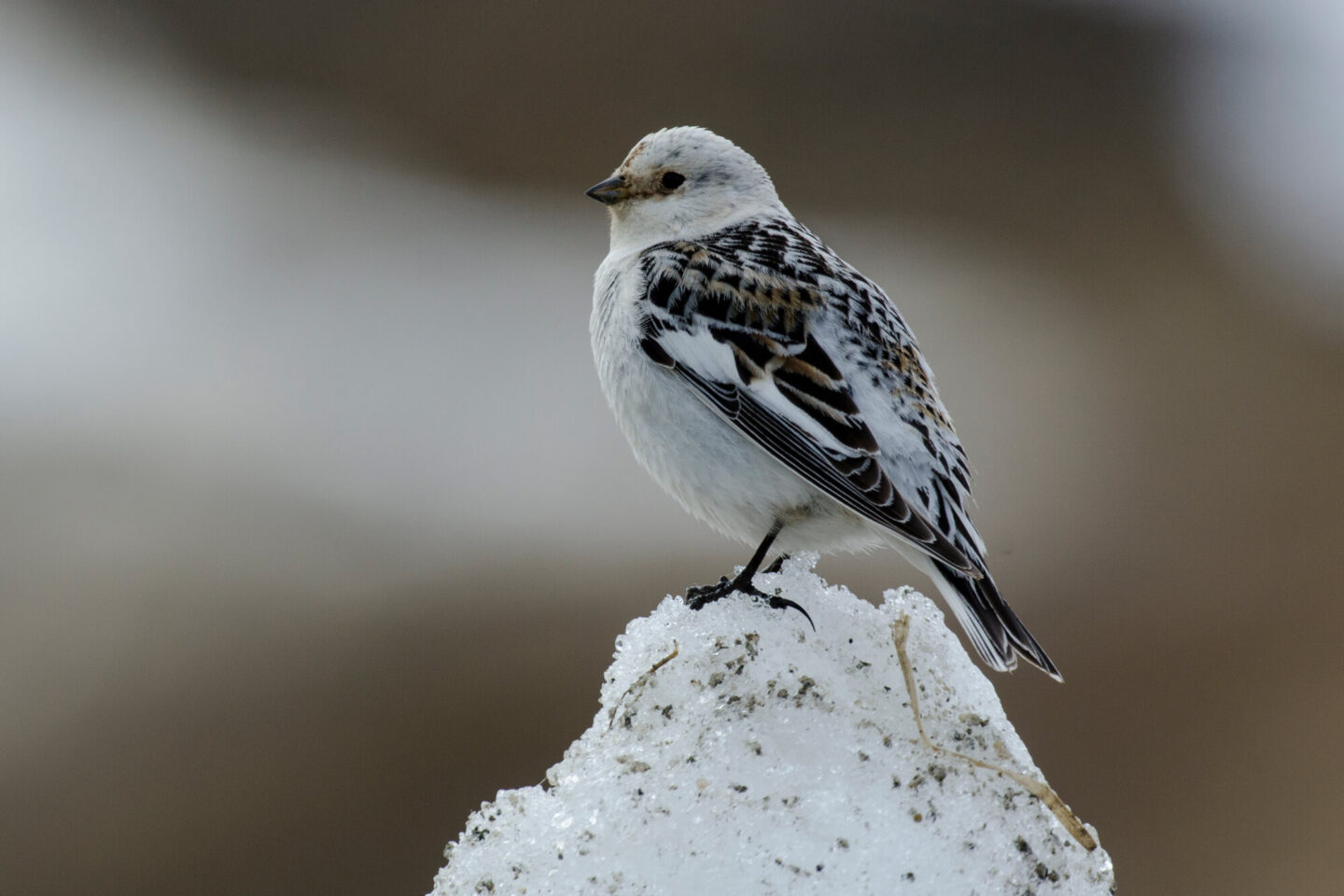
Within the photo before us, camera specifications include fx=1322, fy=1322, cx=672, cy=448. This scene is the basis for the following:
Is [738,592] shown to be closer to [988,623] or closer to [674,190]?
[988,623]

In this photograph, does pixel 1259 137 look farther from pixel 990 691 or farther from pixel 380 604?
pixel 990 691

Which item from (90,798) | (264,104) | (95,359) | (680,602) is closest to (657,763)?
(680,602)

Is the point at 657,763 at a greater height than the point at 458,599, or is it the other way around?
the point at 657,763

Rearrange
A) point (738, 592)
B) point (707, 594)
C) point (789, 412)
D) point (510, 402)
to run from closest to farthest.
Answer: point (738, 592), point (707, 594), point (789, 412), point (510, 402)

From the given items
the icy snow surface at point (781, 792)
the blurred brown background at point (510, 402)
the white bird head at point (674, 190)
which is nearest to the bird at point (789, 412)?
the white bird head at point (674, 190)

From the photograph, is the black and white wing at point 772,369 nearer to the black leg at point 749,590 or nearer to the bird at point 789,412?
the bird at point 789,412

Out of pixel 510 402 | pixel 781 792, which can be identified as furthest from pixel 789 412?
pixel 510 402
